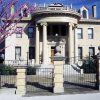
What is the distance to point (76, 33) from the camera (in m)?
41.3

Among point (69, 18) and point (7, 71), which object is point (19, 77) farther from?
point (69, 18)

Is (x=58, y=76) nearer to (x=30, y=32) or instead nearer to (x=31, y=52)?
A: (x=31, y=52)

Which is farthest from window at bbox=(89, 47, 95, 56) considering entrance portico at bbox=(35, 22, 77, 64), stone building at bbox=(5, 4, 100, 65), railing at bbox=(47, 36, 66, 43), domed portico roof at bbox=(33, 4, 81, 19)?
domed portico roof at bbox=(33, 4, 81, 19)

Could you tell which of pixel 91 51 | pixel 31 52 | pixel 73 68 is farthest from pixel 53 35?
pixel 73 68

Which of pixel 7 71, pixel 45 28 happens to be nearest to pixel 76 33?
pixel 45 28

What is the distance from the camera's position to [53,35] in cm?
4059

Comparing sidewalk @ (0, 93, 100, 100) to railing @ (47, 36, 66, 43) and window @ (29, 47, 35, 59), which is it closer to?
railing @ (47, 36, 66, 43)

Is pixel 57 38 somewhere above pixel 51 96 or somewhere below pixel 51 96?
above

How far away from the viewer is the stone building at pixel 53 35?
37.8 m

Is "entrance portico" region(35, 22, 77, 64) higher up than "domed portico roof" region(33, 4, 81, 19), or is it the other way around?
"domed portico roof" region(33, 4, 81, 19)

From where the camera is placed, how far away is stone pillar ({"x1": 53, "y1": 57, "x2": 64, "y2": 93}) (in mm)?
16500

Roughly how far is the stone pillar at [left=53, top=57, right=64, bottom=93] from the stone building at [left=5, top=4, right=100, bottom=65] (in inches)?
819

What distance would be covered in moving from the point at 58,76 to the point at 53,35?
2430 cm

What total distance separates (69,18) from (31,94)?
23.5 m
